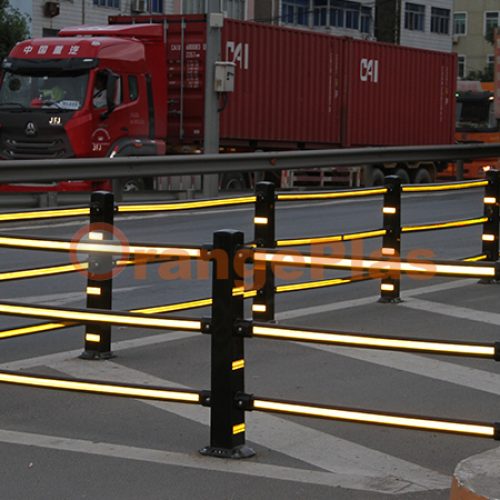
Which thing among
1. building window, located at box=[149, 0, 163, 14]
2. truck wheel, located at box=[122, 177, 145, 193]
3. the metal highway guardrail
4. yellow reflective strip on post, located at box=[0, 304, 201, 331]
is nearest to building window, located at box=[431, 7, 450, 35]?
building window, located at box=[149, 0, 163, 14]

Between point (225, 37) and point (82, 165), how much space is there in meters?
22.0

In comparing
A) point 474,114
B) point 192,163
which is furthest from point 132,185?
point 474,114

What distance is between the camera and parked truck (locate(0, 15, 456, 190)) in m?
26.1

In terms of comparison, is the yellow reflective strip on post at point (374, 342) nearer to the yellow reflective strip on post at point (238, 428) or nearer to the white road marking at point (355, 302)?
the yellow reflective strip on post at point (238, 428)

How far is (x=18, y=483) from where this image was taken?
615 centimetres

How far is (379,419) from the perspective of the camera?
19.7 ft

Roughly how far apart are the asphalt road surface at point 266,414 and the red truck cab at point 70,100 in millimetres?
12783

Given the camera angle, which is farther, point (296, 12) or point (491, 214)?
point (296, 12)

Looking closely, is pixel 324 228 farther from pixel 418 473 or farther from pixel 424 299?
pixel 418 473

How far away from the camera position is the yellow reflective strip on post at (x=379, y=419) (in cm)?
583

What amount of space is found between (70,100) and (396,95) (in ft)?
47.1

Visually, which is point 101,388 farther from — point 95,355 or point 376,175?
point 376,175

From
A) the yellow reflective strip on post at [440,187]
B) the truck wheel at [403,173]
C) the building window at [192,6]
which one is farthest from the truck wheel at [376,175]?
the building window at [192,6]

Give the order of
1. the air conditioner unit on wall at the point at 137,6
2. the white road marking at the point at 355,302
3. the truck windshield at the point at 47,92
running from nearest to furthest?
the white road marking at the point at 355,302 < the truck windshield at the point at 47,92 < the air conditioner unit on wall at the point at 137,6
